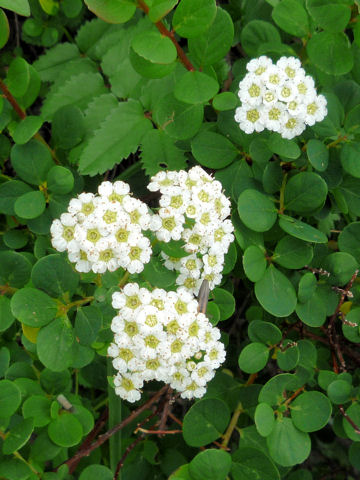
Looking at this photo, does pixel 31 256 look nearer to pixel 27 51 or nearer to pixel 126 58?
pixel 126 58

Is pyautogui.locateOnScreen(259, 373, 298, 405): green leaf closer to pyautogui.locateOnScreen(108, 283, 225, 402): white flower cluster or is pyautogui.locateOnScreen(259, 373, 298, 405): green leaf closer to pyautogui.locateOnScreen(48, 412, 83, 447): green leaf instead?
pyautogui.locateOnScreen(108, 283, 225, 402): white flower cluster

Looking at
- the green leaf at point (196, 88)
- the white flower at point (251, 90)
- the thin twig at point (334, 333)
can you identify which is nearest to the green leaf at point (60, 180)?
the green leaf at point (196, 88)

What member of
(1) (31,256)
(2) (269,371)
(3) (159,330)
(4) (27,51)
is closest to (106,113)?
(1) (31,256)

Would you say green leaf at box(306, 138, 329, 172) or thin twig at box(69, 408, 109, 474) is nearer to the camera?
green leaf at box(306, 138, 329, 172)

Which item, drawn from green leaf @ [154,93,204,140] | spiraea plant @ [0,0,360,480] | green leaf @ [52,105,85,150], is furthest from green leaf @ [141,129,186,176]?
green leaf @ [52,105,85,150]

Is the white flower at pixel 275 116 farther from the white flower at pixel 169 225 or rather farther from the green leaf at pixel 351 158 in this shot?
the white flower at pixel 169 225

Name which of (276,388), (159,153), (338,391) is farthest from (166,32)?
(338,391)
